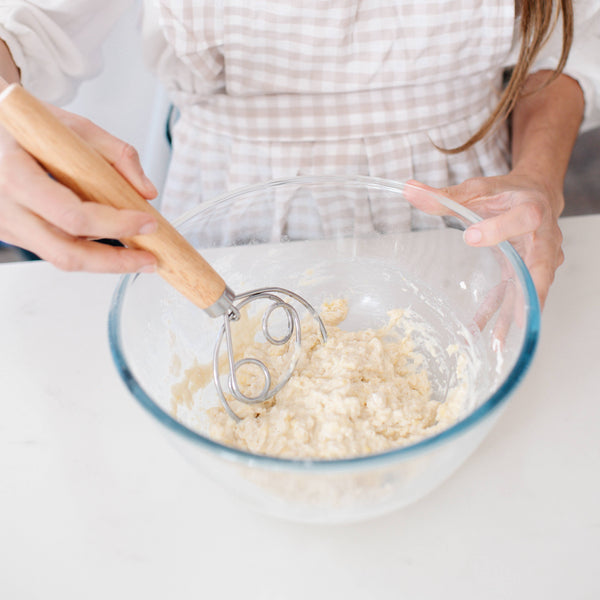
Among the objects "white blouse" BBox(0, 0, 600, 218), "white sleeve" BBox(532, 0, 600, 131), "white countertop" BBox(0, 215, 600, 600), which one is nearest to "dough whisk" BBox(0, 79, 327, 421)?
"white countertop" BBox(0, 215, 600, 600)

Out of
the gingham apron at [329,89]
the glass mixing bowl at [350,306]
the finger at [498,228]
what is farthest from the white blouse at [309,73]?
the finger at [498,228]

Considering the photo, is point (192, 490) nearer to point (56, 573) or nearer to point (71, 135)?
point (56, 573)

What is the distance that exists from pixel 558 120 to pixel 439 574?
73cm

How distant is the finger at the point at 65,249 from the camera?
17.1 inches

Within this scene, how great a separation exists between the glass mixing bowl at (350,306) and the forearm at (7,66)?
35cm

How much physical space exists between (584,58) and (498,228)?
1.81 feet

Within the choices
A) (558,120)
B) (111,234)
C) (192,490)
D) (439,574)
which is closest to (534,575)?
(439,574)

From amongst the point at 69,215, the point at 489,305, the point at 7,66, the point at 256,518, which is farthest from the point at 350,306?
the point at 7,66

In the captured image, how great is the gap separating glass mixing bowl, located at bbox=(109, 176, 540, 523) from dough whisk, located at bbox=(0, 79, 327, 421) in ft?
0.24

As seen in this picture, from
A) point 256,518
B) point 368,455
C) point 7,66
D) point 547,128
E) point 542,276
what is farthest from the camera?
point 547,128

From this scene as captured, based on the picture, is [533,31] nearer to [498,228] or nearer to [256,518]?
[498,228]

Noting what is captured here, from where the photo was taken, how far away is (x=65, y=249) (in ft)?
1.44

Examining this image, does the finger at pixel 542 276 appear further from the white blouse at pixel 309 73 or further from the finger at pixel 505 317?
the white blouse at pixel 309 73

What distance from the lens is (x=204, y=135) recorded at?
87 cm
